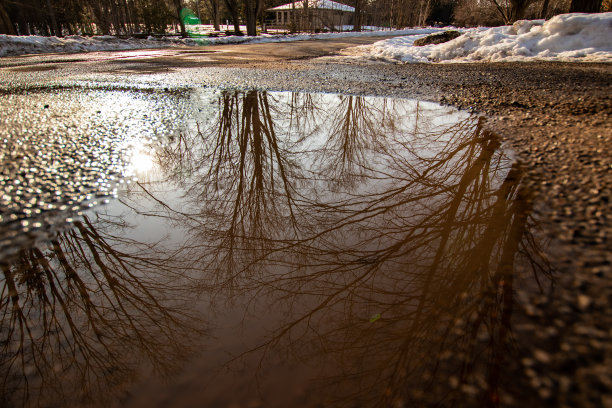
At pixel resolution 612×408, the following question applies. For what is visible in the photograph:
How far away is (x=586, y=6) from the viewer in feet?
33.5

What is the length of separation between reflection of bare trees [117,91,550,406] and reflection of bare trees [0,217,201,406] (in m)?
Result: 0.33

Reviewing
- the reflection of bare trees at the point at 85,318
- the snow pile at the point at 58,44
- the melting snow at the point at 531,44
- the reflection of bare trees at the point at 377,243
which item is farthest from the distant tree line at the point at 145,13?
the reflection of bare trees at the point at 85,318

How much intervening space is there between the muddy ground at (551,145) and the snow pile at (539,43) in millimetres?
1114

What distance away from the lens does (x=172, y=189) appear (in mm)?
2777

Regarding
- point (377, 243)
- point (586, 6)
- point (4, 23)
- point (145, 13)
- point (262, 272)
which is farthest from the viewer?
point (145, 13)

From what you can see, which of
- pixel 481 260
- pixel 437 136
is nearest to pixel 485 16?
pixel 437 136

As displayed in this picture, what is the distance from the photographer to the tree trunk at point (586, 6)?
33.1 ft

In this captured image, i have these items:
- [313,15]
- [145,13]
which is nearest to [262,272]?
[145,13]

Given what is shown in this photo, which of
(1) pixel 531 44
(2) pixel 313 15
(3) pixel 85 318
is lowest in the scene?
(3) pixel 85 318

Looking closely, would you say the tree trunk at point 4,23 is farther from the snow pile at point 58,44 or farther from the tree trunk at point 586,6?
the tree trunk at point 586,6

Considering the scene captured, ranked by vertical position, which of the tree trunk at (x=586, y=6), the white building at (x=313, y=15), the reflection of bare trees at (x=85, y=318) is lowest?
the reflection of bare trees at (x=85, y=318)

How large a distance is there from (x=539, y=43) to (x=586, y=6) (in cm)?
371

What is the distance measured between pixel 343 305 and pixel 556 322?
0.92 meters

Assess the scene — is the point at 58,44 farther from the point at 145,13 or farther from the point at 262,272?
the point at 262,272
